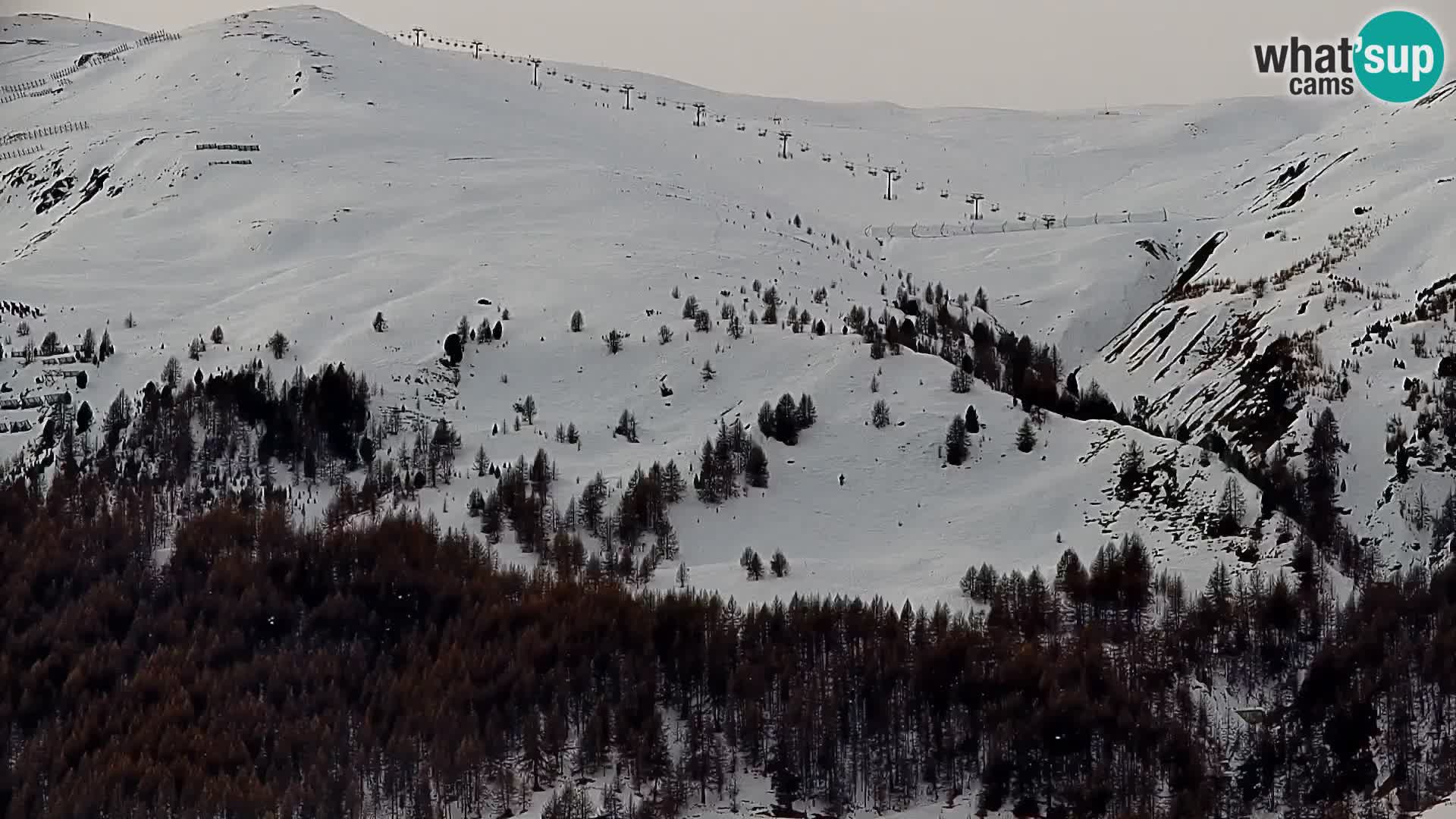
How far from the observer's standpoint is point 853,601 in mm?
19641

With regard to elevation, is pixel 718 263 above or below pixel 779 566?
above

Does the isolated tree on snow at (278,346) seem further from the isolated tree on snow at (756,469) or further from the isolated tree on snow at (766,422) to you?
the isolated tree on snow at (756,469)

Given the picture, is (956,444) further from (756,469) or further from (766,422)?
(756,469)

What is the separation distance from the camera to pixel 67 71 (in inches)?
2975

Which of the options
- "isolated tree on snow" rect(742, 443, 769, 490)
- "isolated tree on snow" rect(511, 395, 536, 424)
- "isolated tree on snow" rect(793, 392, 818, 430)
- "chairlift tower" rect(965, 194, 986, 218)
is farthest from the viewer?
"chairlift tower" rect(965, 194, 986, 218)

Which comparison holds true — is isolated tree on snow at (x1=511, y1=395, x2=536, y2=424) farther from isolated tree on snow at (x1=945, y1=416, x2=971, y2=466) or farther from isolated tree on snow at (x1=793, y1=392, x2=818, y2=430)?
isolated tree on snow at (x1=945, y1=416, x2=971, y2=466)

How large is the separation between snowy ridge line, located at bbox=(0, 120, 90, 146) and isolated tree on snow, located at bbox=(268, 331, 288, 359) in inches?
1232

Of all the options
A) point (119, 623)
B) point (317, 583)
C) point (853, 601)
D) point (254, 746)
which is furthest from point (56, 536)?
point (853, 601)

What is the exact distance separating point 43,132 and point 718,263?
35901mm

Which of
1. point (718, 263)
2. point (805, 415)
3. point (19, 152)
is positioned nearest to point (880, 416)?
point (805, 415)

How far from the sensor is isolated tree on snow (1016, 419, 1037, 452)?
23922mm

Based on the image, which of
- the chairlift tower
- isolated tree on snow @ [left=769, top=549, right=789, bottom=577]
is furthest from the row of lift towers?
isolated tree on snow @ [left=769, top=549, right=789, bottom=577]

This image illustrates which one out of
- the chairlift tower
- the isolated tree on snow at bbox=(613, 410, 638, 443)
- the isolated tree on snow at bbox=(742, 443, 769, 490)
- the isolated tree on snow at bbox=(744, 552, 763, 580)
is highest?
the chairlift tower

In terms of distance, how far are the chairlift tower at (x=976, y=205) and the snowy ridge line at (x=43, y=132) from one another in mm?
33932
